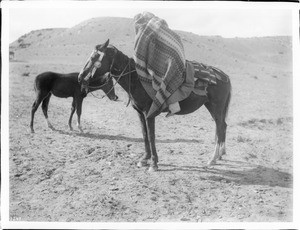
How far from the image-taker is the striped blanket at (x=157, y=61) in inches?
240

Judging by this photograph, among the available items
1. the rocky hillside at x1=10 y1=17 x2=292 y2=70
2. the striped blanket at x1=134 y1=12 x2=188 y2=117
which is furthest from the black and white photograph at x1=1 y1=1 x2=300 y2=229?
the rocky hillside at x1=10 y1=17 x2=292 y2=70

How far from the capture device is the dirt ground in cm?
586

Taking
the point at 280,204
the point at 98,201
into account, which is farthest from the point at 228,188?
the point at 98,201

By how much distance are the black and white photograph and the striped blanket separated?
0.02 metres

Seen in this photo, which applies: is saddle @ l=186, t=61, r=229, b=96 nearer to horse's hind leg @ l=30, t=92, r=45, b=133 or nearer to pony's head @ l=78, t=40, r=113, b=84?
pony's head @ l=78, t=40, r=113, b=84

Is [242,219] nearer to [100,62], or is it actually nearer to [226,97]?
[226,97]

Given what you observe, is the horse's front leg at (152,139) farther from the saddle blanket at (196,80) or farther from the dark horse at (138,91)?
the saddle blanket at (196,80)

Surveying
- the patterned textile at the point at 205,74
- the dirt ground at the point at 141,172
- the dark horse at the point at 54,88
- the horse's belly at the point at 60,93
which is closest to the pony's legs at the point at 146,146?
the dirt ground at the point at 141,172

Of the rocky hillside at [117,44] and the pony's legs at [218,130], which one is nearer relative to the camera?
the pony's legs at [218,130]

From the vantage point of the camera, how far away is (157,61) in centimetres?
615

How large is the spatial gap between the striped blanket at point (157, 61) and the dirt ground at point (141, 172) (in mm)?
1403

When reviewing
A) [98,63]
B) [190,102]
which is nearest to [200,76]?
[190,102]

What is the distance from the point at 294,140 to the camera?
7.48 metres

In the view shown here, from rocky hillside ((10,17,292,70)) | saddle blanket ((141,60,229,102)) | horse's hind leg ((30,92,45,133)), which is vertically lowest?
rocky hillside ((10,17,292,70))
